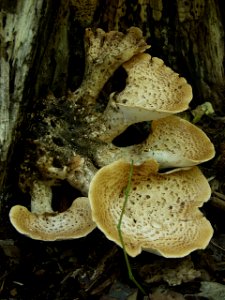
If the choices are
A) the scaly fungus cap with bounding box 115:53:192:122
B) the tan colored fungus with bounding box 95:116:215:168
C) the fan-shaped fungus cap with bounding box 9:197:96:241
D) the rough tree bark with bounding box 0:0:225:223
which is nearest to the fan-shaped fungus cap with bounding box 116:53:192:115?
the scaly fungus cap with bounding box 115:53:192:122

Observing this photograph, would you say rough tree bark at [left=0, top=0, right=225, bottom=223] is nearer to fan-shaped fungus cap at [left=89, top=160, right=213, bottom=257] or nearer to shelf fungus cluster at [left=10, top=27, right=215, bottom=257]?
shelf fungus cluster at [left=10, top=27, right=215, bottom=257]

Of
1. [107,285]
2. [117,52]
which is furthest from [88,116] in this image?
[107,285]

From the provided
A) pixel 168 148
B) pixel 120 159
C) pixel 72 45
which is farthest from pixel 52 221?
pixel 72 45

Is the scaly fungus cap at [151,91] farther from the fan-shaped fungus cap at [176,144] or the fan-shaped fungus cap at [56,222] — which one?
the fan-shaped fungus cap at [56,222]

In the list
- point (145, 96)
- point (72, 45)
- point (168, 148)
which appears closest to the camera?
point (145, 96)

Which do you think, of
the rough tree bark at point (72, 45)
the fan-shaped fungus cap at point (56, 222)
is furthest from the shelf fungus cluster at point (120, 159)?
the rough tree bark at point (72, 45)

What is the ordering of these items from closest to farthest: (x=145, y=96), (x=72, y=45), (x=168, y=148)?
(x=145, y=96)
(x=168, y=148)
(x=72, y=45)

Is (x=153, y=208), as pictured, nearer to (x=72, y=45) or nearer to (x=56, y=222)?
(x=56, y=222)
